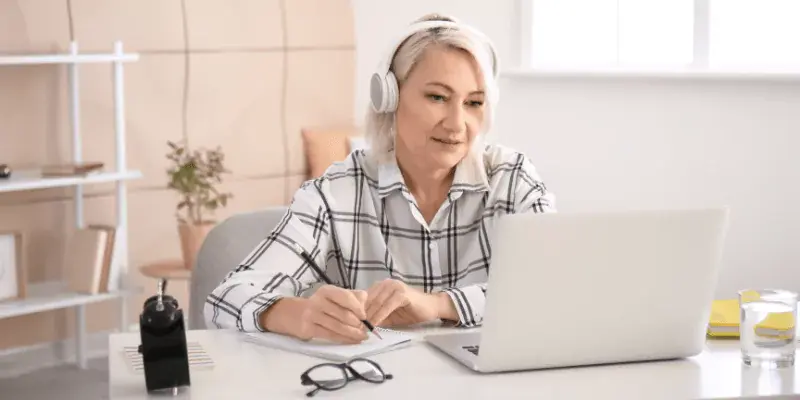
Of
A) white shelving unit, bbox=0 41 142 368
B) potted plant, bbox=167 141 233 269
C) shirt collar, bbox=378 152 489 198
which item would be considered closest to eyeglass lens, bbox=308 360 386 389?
shirt collar, bbox=378 152 489 198

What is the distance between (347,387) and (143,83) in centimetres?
370

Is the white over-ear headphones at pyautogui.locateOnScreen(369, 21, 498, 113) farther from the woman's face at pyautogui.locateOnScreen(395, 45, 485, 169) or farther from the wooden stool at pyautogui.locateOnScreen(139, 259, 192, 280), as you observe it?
the wooden stool at pyautogui.locateOnScreen(139, 259, 192, 280)

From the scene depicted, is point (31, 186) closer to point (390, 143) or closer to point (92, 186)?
point (92, 186)

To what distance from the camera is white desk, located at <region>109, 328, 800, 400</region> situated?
158 cm

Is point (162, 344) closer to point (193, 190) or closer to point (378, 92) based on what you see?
point (378, 92)

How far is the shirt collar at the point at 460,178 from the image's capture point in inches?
92.4

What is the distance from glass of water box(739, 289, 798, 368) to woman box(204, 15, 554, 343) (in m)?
0.66

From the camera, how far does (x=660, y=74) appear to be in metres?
4.91

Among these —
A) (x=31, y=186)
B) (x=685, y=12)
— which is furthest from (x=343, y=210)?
(x=685, y=12)

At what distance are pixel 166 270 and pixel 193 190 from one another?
353 millimetres

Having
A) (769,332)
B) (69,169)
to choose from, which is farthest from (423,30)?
(69,169)

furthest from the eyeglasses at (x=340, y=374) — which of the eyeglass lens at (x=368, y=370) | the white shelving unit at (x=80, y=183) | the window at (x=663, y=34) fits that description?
the window at (x=663, y=34)

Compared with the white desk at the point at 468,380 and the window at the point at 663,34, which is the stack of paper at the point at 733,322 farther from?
the window at the point at 663,34

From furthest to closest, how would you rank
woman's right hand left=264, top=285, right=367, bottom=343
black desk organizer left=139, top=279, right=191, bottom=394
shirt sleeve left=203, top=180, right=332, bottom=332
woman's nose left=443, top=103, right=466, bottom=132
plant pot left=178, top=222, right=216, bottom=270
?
plant pot left=178, top=222, right=216, bottom=270
woman's nose left=443, top=103, right=466, bottom=132
shirt sleeve left=203, top=180, right=332, bottom=332
woman's right hand left=264, top=285, right=367, bottom=343
black desk organizer left=139, top=279, right=191, bottom=394
